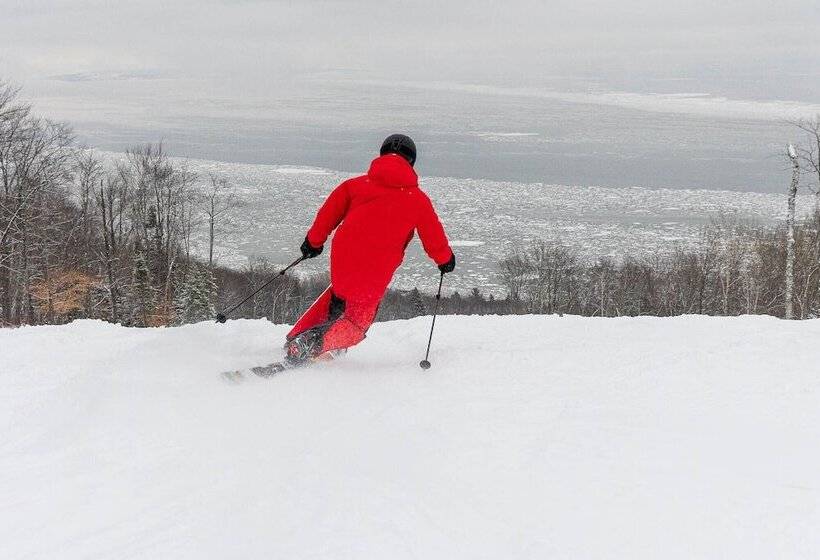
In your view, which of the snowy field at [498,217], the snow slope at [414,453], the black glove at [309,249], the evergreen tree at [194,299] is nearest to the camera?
the snow slope at [414,453]

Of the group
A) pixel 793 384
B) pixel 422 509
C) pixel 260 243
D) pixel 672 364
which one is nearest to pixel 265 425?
pixel 422 509

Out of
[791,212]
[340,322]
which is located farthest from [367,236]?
[791,212]

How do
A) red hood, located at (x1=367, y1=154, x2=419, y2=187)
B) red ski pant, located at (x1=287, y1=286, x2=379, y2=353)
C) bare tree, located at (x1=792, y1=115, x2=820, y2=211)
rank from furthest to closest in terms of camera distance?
bare tree, located at (x1=792, y1=115, x2=820, y2=211), red ski pant, located at (x1=287, y1=286, x2=379, y2=353), red hood, located at (x1=367, y1=154, x2=419, y2=187)

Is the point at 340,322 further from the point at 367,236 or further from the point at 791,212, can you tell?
the point at 791,212

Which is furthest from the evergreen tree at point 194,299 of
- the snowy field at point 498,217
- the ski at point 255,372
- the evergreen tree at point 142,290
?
the snowy field at point 498,217

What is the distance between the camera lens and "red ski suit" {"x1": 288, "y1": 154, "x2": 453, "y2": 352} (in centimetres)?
516

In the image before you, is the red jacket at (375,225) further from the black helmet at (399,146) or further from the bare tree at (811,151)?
the bare tree at (811,151)

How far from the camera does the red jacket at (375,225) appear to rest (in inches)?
203

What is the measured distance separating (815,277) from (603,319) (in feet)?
91.2

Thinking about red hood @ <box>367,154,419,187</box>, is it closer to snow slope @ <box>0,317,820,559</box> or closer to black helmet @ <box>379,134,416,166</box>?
black helmet @ <box>379,134,416,166</box>

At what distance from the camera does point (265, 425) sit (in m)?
3.74

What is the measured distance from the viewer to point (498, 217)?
390 feet

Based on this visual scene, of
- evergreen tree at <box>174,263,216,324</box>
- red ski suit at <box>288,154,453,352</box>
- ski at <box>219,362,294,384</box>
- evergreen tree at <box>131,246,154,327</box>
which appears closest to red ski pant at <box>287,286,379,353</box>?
red ski suit at <box>288,154,453,352</box>

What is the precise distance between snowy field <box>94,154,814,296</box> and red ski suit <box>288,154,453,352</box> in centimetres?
5821
